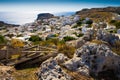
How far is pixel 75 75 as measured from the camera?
704 inches

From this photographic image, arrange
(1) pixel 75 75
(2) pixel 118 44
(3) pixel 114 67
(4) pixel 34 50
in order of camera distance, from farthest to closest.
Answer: (4) pixel 34 50, (2) pixel 118 44, (3) pixel 114 67, (1) pixel 75 75

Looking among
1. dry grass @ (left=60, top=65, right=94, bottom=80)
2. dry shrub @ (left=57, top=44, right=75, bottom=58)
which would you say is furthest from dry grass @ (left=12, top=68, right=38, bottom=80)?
dry shrub @ (left=57, top=44, right=75, bottom=58)

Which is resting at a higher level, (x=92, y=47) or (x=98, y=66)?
(x=92, y=47)

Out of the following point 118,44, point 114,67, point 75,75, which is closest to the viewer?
point 75,75

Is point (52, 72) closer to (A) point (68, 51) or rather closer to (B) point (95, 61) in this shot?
(B) point (95, 61)

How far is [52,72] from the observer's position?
16.9 metres

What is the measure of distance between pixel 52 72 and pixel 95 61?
346 centimetres

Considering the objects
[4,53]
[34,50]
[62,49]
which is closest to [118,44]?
[62,49]

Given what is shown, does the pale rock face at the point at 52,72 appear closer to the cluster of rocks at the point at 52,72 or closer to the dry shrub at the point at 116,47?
the cluster of rocks at the point at 52,72

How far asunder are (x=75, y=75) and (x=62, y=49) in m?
4.42

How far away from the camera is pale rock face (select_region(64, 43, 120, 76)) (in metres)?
18.6

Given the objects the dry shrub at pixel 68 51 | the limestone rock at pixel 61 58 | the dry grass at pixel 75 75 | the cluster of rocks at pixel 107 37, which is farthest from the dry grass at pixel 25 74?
the cluster of rocks at pixel 107 37

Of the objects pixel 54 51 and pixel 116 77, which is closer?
pixel 116 77

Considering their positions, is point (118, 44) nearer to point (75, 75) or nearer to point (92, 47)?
point (92, 47)
